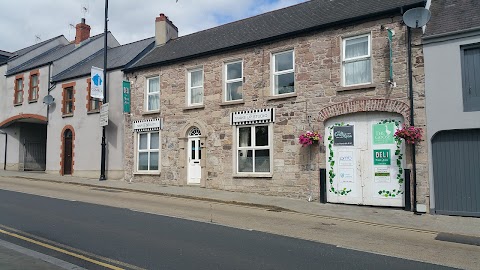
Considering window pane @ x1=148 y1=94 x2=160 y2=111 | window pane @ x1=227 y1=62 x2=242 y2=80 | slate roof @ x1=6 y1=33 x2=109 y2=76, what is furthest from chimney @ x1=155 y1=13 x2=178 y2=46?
slate roof @ x1=6 y1=33 x2=109 y2=76

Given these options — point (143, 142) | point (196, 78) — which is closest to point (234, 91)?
point (196, 78)

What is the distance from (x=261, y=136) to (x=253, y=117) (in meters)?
0.83

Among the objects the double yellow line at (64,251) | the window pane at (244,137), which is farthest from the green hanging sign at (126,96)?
the double yellow line at (64,251)

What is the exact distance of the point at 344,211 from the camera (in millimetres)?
11766

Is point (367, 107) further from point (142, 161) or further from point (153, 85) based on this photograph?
point (142, 161)

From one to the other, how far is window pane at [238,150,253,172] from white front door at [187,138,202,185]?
212cm

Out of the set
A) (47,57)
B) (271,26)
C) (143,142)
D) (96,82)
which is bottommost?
(143,142)

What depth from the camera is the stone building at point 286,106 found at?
1227 cm

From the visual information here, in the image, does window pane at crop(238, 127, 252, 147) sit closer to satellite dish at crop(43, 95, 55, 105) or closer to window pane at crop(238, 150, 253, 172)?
window pane at crop(238, 150, 253, 172)

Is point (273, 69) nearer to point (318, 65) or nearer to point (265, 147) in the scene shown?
point (318, 65)

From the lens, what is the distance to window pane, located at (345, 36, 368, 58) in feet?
42.4

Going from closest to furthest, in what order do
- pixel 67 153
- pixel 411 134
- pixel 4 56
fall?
pixel 411 134 < pixel 67 153 < pixel 4 56

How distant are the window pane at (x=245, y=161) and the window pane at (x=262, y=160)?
29 centimetres

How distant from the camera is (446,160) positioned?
1130 cm
